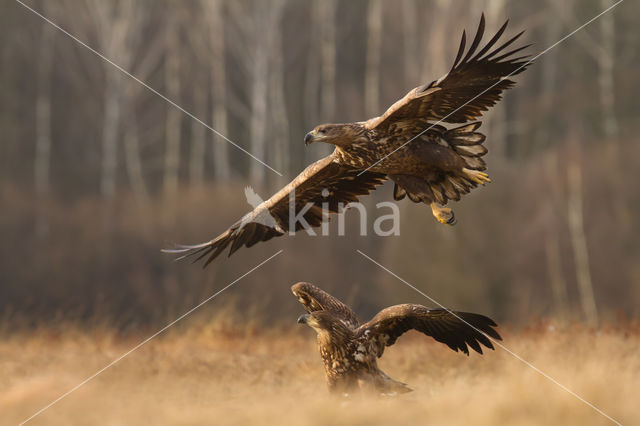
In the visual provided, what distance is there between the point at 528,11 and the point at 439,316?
60.1 feet

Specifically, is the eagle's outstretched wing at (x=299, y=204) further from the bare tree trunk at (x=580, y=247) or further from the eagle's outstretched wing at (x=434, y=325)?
the bare tree trunk at (x=580, y=247)

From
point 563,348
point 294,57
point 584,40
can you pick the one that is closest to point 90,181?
point 294,57

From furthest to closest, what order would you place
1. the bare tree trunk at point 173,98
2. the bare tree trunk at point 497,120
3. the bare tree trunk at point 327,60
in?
the bare tree trunk at point 173,98
the bare tree trunk at point 327,60
the bare tree trunk at point 497,120

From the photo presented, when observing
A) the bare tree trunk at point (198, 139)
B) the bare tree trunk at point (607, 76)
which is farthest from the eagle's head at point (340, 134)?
the bare tree trunk at point (198, 139)

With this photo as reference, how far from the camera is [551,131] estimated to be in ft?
68.2

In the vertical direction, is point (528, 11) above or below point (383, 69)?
above

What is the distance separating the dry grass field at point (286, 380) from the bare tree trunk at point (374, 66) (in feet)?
32.5

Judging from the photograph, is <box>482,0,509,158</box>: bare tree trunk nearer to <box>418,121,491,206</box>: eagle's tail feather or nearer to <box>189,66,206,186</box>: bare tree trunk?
<box>189,66,206,186</box>: bare tree trunk

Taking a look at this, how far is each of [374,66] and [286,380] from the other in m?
13.6

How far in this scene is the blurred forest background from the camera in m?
14.2

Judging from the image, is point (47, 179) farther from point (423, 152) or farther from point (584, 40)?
point (423, 152)

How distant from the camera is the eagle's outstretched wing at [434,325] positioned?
5.06 m

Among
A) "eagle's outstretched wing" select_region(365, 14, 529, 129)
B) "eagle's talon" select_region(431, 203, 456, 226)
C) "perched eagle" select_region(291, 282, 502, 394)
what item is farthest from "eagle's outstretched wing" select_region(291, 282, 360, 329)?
"eagle's outstretched wing" select_region(365, 14, 529, 129)

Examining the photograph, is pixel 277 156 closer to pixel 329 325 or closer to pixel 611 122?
pixel 611 122
